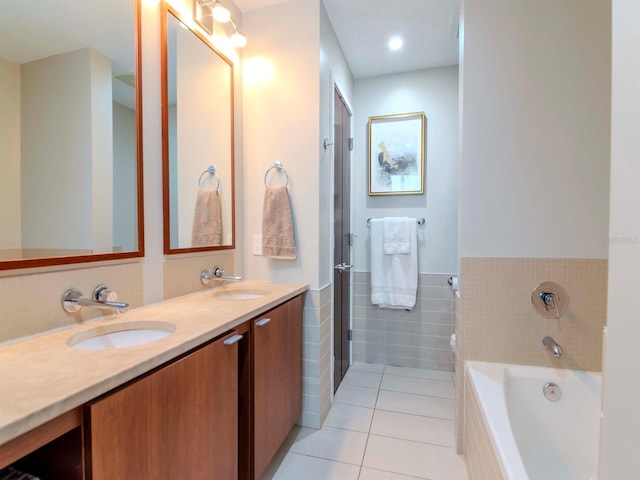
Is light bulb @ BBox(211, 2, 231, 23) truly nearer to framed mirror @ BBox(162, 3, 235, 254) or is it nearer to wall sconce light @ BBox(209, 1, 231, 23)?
wall sconce light @ BBox(209, 1, 231, 23)

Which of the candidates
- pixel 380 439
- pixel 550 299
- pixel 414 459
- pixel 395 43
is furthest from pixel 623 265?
pixel 395 43

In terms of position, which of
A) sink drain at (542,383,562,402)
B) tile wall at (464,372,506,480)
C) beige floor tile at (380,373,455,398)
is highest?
sink drain at (542,383,562,402)

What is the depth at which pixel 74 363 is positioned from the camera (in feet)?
2.50

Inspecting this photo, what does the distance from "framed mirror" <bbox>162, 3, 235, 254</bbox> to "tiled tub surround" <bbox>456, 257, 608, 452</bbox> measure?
1.44m

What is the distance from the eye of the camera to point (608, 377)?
53cm

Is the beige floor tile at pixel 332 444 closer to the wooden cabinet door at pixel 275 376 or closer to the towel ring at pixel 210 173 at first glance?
the wooden cabinet door at pixel 275 376

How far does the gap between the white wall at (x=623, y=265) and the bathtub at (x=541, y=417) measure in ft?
2.69

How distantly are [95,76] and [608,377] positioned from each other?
5.69ft

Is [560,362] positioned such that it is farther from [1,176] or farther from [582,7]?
[1,176]

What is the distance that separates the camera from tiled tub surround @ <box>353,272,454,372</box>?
107 inches

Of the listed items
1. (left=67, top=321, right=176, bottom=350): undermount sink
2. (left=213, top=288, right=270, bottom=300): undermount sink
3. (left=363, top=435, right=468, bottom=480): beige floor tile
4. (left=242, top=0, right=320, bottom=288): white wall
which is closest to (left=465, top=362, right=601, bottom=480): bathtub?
(left=363, top=435, right=468, bottom=480): beige floor tile

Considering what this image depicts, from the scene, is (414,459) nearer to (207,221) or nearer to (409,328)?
(409,328)

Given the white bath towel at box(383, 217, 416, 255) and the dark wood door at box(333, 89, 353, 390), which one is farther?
the white bath towel at box(383, 217, 416, 255)

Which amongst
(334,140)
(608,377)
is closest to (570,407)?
(608,377)
